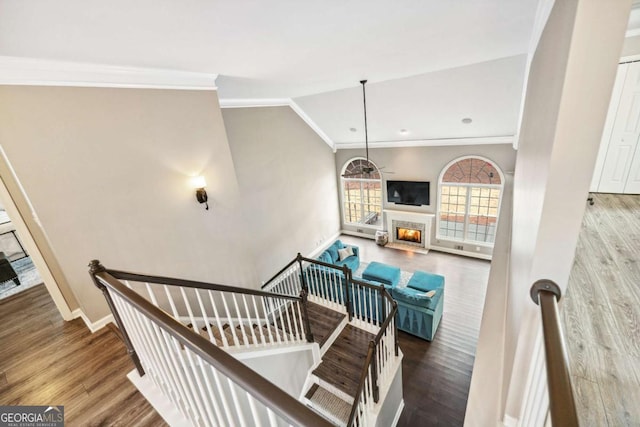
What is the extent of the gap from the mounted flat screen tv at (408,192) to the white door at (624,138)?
471cm

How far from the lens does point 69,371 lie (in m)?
2.14

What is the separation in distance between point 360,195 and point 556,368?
8997mm

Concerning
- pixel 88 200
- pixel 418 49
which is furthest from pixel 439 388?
pixel 88 200

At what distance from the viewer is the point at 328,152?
893 cm

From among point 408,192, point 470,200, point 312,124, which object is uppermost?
point 312,124

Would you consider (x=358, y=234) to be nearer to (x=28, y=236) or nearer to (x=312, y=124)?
(x=312, y=124)

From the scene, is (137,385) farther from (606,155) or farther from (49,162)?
(606,155)

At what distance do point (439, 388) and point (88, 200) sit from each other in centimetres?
544

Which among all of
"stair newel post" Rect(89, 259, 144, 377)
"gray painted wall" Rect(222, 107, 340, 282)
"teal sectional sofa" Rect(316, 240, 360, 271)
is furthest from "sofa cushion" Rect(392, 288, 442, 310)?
"stair newel post" Rect(89, 259, 144, 377)

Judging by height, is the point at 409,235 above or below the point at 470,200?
below

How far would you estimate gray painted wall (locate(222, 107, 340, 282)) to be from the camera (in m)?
5.88

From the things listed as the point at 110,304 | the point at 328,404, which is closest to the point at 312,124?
the point at 328,404

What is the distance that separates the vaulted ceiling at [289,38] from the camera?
5.16 feet

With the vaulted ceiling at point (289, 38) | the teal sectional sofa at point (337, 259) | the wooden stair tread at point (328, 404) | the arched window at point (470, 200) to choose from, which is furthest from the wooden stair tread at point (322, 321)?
the arched window at point (470, 200)
